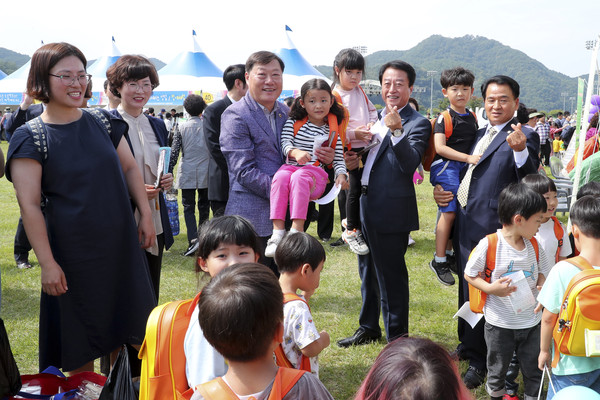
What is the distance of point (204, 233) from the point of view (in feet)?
7.04

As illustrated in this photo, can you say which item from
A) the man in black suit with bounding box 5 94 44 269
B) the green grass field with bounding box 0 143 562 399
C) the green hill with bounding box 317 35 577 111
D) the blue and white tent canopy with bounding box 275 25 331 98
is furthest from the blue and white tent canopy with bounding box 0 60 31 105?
the green hill with bounding box 317 35 577 111

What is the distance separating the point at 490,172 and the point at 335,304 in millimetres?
2090

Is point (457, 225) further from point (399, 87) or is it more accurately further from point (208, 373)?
point (208, 373)

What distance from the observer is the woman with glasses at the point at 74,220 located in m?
2.28

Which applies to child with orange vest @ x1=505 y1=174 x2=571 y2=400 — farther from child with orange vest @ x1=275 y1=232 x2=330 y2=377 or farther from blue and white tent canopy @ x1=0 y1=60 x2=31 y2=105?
blue and white tent canopy @ x1=0 y1=60 x2=31 y2=105

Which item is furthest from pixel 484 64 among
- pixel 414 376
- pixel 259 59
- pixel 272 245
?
pixel 414 376

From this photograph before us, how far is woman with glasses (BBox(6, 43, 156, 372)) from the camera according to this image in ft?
7.49

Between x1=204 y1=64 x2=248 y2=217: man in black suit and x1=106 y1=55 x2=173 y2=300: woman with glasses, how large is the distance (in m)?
0.87

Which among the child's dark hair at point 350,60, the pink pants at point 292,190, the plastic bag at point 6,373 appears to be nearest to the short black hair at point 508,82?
the child's dark hair at point 350,60

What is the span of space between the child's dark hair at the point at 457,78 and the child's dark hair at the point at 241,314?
2.97 m

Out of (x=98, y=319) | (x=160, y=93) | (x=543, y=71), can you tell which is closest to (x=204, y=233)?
(x=98, y=319)

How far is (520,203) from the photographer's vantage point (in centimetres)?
254

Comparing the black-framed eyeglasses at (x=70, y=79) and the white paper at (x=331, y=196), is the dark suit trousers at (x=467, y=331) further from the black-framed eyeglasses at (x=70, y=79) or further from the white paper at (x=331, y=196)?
the black-framed eyeglasses at (x=70, y=79)

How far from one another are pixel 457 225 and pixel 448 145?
59 centimetres
